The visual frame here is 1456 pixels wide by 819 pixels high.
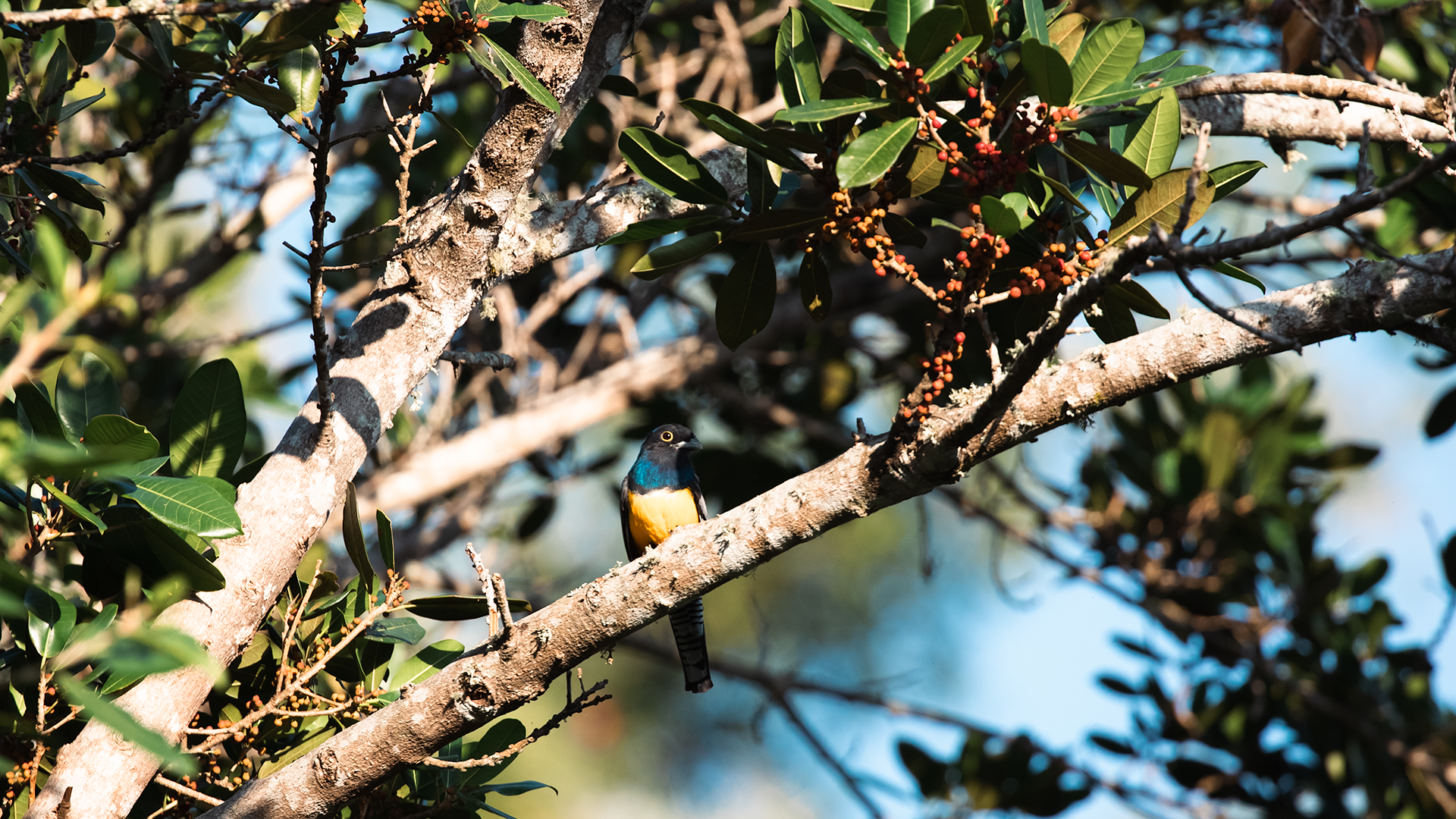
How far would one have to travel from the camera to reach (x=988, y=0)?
2398 mm

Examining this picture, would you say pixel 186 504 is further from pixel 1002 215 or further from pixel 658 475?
pixel 658 475

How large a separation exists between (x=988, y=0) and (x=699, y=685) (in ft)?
9.98

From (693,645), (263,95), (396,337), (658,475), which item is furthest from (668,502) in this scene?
(263,95)

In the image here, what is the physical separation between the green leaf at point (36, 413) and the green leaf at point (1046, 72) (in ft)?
7.36

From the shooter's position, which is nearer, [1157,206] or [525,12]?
[1157,206]

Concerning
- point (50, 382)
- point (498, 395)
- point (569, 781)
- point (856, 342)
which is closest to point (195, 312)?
point (498, 395)

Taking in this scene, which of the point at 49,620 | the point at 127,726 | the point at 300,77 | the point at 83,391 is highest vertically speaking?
the point at 300,77

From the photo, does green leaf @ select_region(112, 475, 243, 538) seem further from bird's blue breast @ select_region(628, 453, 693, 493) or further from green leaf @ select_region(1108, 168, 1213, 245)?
bird's blue breast @ select_region(628, 453, 693, 493)

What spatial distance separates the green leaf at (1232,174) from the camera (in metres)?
2.27

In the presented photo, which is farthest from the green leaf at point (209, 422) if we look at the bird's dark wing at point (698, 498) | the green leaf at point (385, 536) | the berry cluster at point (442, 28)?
the bird's dark wing at point (698, 498)

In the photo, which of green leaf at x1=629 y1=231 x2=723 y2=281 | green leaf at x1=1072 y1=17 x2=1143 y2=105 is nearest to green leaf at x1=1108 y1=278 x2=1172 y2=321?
green leaf at x1=1072 y1=17 x2=1143 y2=105

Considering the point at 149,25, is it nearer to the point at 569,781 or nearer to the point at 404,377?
the point at 404,377

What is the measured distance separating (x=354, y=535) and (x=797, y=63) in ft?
5.25

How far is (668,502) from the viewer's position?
4855 millimetres
